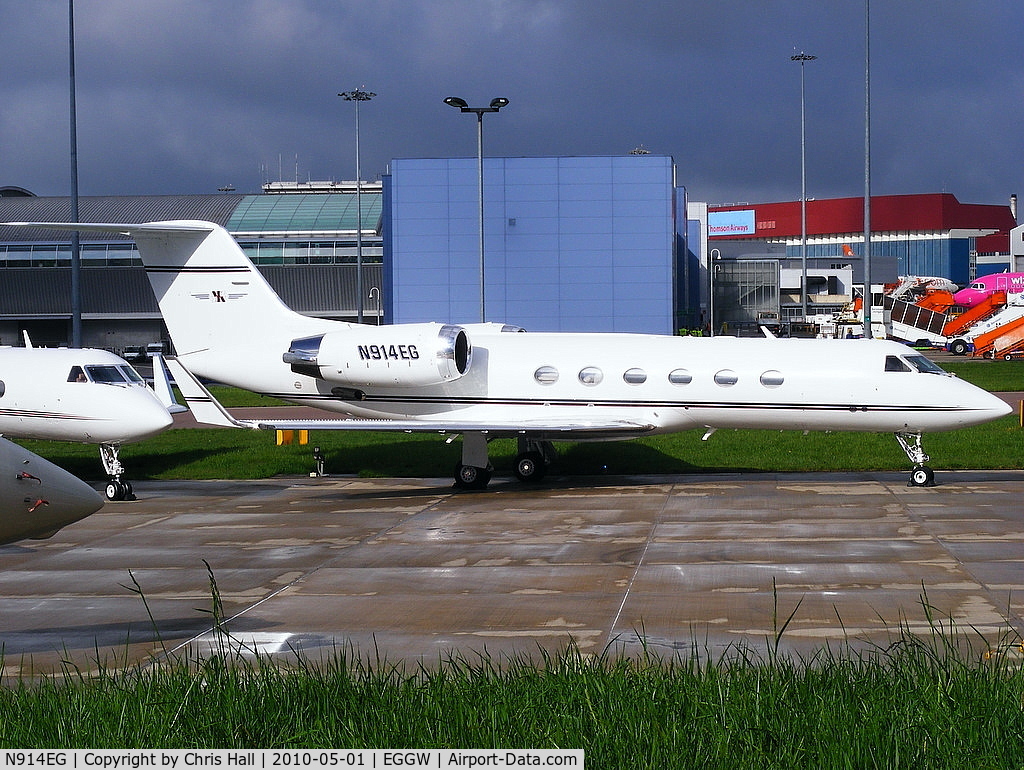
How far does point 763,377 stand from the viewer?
1917cm

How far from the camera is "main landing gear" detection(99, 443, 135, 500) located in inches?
759

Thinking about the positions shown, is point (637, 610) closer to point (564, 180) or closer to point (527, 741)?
point (527, 741)

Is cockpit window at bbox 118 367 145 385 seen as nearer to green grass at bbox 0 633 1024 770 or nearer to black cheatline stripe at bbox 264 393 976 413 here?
black cheatline stripe at bbox 264 393 976 413

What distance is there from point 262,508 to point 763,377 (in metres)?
8.55

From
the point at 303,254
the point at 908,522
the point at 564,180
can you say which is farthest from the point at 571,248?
the point at 908,522

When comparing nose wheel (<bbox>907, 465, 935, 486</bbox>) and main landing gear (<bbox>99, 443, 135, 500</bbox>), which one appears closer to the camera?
nose wheel (<bbox>907, 465, 935, 486</bbox>)

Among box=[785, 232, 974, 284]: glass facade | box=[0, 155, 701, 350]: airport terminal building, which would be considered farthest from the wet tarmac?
box=[785, 232, 974, 284]: glass facade

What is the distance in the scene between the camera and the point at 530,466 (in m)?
21.0

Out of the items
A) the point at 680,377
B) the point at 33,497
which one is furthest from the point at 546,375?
the point at 33,497

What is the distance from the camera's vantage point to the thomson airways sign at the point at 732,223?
502 feet

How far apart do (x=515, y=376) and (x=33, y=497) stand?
12.4 meters

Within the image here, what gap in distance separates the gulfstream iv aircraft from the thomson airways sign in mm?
136316

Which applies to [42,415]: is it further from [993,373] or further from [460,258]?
[460,258]

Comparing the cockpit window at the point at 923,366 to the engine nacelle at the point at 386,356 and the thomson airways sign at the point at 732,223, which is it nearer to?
the engine nacelle at the point at 386,356
